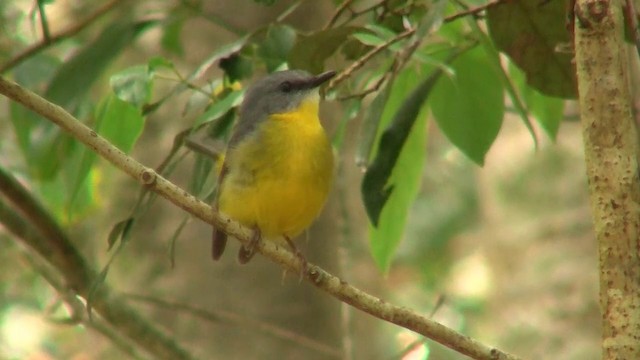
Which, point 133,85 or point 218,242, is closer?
point 133,85

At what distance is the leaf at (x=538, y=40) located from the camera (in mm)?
2434

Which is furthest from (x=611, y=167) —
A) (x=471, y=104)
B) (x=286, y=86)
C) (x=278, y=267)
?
(x=278, y=267)

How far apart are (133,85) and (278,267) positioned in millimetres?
1538

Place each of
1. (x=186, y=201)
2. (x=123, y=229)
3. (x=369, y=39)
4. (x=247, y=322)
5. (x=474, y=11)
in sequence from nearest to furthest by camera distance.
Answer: (x=186, y=201), (x=369, y=39), (x=474, y=11), (x=123, y=229), (x=247, y=322)

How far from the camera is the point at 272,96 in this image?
10.2 feet

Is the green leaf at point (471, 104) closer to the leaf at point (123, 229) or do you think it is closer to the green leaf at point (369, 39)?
the green leaf at point (369, 39)

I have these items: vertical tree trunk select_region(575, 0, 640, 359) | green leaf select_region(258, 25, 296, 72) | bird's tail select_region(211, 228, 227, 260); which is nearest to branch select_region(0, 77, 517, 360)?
vertical tree trunk select_region(575, 0, 640, 359)

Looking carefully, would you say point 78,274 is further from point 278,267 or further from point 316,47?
point 316,47

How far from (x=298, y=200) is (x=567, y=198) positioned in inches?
88.9

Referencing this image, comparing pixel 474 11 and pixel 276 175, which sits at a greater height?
pixel 474 11

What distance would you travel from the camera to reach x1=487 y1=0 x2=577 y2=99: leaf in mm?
2434

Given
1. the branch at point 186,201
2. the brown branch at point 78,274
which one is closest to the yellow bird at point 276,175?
the brown branch at point 78,274

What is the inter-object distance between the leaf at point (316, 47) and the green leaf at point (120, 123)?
41cm

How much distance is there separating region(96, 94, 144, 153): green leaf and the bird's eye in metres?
0.55
